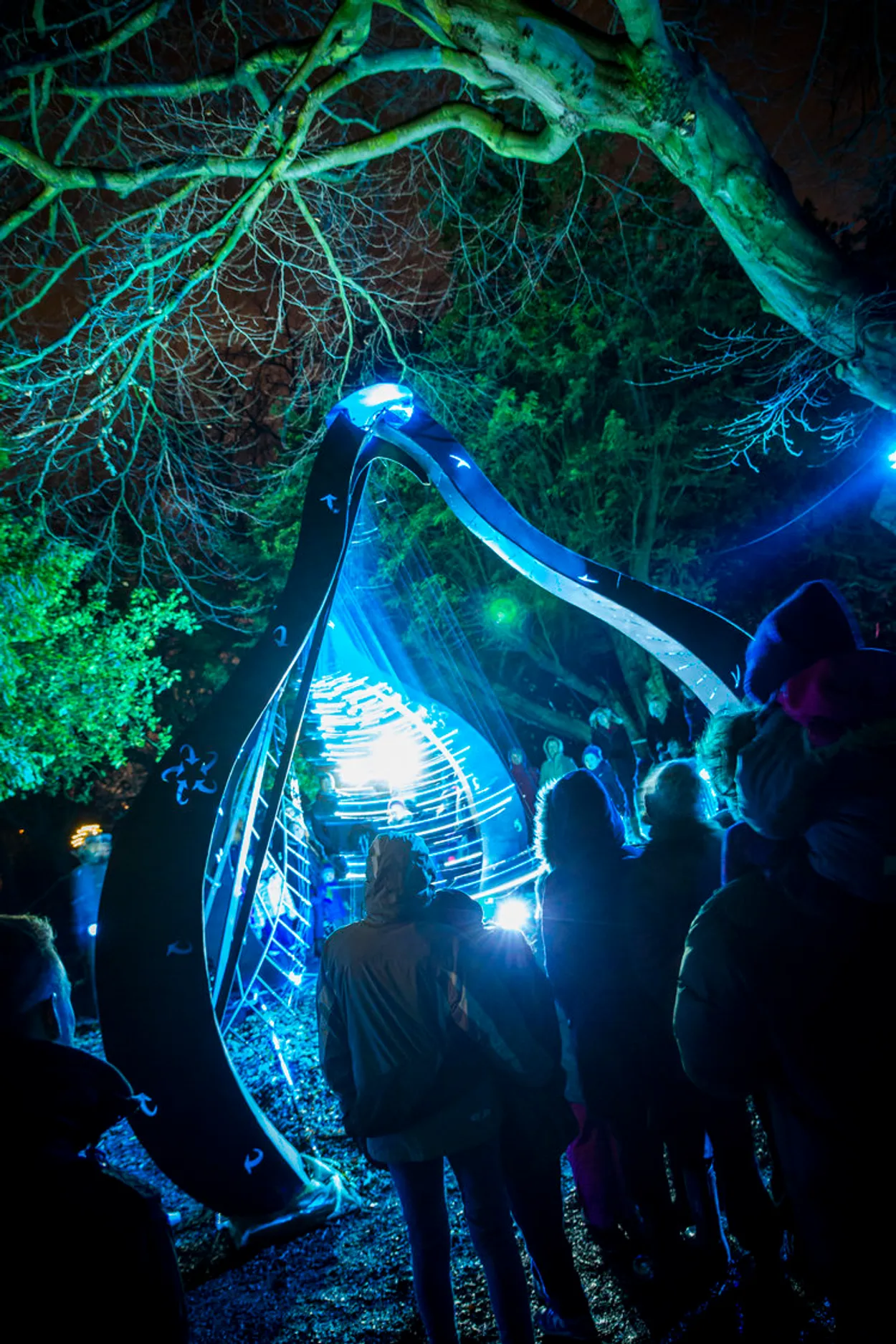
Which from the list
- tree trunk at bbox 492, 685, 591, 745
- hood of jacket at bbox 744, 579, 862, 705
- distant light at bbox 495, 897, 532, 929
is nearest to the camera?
hood of jacket at bbox 744, 579, 862, 705

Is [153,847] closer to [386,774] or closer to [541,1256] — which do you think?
[541,1256]

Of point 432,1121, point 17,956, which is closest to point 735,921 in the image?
point 432,1121

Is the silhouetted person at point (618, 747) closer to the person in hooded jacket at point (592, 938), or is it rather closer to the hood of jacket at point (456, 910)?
the person in hooded jacket at point (592, 938)

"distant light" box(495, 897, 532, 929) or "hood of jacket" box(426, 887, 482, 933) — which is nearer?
"hood of jacket" box(426, 887, 482, 933)

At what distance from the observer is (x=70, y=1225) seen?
1342 mm

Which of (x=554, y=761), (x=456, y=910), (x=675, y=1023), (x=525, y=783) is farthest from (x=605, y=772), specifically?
(x=675, y=1023)

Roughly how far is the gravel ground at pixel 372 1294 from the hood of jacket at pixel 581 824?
1436 mm

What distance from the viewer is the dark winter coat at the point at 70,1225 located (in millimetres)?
1311

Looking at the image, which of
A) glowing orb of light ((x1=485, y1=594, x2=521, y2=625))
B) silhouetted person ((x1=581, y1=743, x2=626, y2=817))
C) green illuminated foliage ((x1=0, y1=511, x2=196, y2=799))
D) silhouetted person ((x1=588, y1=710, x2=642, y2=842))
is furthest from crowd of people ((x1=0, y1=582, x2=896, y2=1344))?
glowing orb of light ((x1=485, y1=594, x2=521, y2=625))

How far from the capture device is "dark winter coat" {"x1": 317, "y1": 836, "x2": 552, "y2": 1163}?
205 centimetres

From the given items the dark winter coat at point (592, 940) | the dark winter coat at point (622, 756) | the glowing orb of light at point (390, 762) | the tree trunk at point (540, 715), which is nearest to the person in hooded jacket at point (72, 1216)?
the dark winter coat at point (592, 940)

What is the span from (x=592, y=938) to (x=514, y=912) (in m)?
3.99

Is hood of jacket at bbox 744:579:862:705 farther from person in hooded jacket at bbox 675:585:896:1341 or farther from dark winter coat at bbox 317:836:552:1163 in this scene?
dark winter coat at bbox 317:836:552:1163

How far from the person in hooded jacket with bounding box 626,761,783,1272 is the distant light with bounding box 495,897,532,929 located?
3.35 m
